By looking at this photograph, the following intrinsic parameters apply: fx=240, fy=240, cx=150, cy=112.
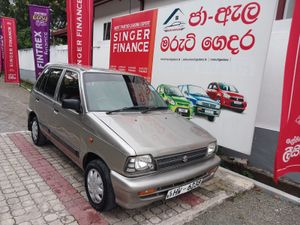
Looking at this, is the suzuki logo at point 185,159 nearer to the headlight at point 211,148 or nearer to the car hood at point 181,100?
the headlight at point 211,148

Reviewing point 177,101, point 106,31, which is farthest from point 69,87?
point 106,31

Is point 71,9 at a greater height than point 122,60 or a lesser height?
greater

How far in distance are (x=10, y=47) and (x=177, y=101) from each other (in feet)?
41.4

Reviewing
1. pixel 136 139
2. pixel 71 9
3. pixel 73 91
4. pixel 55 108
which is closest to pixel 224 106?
pixel 136 139

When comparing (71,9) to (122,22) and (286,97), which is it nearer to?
(122,22)

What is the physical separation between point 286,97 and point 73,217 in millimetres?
3133

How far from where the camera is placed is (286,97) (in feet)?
10.6

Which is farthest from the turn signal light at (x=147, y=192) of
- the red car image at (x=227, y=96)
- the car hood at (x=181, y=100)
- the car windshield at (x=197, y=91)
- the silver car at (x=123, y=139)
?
the car hood at (x=181, y=100)

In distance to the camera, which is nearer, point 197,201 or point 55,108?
point 197,201

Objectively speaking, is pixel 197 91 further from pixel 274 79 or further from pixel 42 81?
pixel 42 81

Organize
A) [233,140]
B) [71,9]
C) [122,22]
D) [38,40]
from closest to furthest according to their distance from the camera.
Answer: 1. [233,140]
2. [122,22]
3. [71,9]
4. [38,40]

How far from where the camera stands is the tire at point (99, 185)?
2.74m

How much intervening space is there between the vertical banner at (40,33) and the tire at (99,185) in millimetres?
8567

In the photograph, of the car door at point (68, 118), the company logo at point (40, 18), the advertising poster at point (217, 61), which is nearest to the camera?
the car door at point (68, 118)
